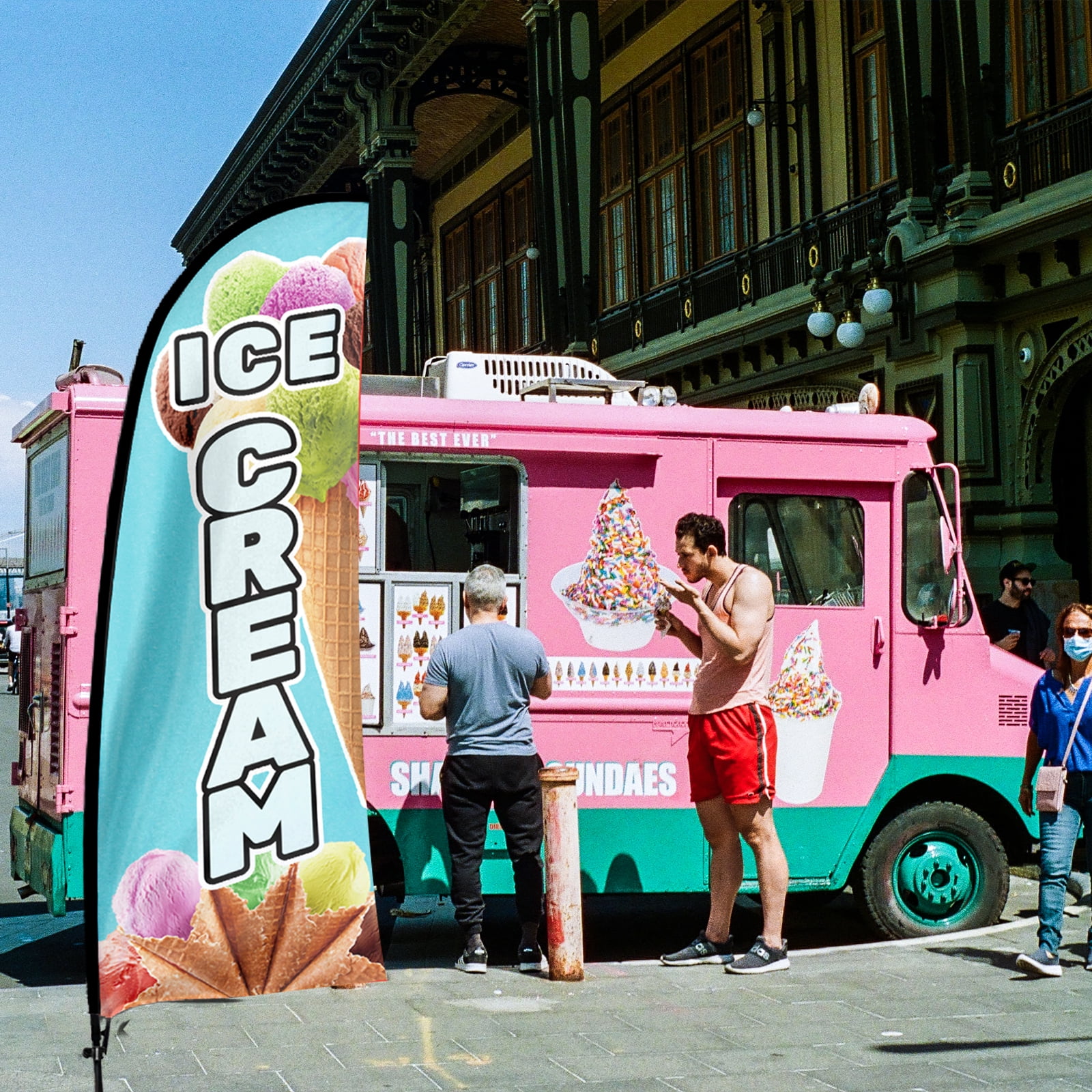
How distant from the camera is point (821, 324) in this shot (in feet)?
62.9

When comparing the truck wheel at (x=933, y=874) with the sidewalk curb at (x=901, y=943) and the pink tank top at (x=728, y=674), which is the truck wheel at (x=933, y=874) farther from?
the pink tank top at (x=728, y=674)

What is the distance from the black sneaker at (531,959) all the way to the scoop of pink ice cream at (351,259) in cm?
348

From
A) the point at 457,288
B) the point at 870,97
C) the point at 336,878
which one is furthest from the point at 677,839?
the point at 457,288

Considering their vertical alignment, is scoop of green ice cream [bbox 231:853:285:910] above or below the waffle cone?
below

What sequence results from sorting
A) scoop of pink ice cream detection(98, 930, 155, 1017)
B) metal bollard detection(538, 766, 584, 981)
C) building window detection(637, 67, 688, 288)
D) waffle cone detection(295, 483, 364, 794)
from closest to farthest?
1. scoop of pink ice cream detection(98, 930, 155, 1017)
2. waffle cone detection(295, 483, 364, 794)
3. metal bollard detection(538, 766, 584, 981)
4. building window detection(637, 67, 688, 288)

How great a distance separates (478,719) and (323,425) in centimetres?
265

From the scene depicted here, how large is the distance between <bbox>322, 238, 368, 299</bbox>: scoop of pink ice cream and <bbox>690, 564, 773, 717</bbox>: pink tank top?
281 cm

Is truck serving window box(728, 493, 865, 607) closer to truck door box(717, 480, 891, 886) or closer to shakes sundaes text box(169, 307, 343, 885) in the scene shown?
truck door box(717, 480, 891, 886)

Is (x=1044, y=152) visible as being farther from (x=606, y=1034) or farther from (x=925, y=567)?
(x=606, y=1034)

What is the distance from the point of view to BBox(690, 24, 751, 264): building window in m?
23.3

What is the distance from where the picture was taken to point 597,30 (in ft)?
77.3

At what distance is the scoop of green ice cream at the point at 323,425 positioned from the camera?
197 inches

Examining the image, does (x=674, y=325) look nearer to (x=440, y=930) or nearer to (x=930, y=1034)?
(x=440, y=930)

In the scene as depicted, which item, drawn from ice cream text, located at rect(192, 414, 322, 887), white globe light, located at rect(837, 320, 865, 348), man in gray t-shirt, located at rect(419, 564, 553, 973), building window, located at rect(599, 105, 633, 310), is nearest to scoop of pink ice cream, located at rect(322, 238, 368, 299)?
ice cream text, located at rect(192, 414, 322, 887)
